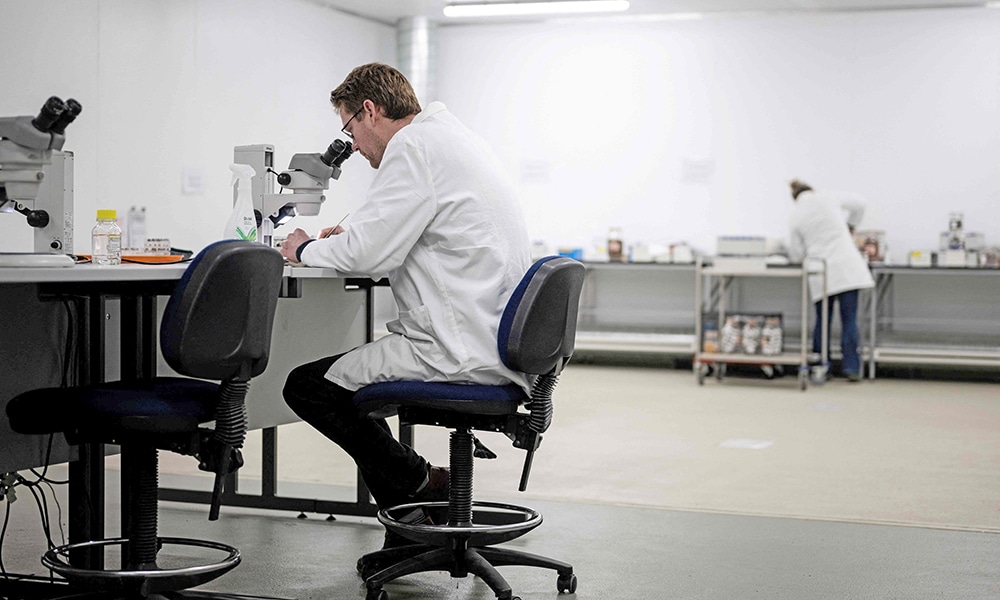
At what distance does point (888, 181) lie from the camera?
8.85 meters

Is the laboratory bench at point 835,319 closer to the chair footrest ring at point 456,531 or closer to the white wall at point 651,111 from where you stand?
the white wall at point 651,111

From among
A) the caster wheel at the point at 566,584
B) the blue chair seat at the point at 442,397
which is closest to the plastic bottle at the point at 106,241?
the blue chair seat at the point at 442,397

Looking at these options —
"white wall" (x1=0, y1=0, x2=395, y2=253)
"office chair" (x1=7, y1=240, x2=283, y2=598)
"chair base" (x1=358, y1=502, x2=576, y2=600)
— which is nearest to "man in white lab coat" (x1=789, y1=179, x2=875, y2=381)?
"white wall" (x1=0, y1=0, x2=395, y2=253)

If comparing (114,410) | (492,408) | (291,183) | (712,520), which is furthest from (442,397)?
(712,520)

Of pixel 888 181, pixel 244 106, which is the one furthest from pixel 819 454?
pixel 244 106

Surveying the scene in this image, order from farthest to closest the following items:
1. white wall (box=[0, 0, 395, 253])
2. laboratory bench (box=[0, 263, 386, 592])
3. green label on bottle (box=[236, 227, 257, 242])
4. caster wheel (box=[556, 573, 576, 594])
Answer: white wall (box=[0, 0, 395, 253]), green label on bottle (box=[236, 227, 257, 242]), caster wheel (box=[556, 573, 576, 594]), laboratory bench (box=[0, 263, 386, 592])

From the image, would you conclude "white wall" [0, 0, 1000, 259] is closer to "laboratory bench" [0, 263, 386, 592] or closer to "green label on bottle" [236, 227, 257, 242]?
"green label on bottle" [236, 227, 257, 242]

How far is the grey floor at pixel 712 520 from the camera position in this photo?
2951 mm

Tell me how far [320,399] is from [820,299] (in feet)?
20.0

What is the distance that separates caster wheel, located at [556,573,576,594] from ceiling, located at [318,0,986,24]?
665 cm

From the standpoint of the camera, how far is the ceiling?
8.68 metres

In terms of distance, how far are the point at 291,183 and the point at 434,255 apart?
2.26ft

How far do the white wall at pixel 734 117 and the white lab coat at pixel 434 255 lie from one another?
669cm

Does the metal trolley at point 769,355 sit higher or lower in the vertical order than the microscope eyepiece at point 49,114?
lower
